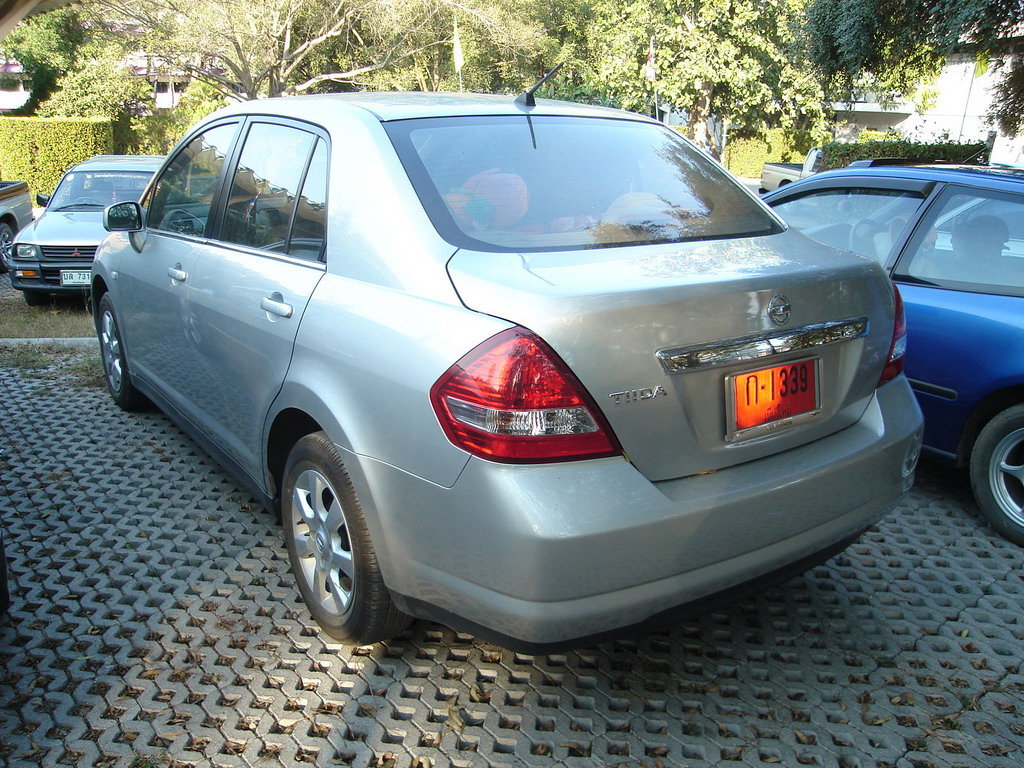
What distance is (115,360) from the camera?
536 cm

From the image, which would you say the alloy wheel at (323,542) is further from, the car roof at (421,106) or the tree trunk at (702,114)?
the tree trunk at (702,114)

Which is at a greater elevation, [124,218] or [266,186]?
[266,186]

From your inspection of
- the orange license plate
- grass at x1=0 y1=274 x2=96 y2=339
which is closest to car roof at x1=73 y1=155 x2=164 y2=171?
grass at x1=0 y1=274 x2=96 y2=339

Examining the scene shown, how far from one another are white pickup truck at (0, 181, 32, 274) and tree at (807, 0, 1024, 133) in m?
11.6

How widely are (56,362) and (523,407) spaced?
5807 millimetres

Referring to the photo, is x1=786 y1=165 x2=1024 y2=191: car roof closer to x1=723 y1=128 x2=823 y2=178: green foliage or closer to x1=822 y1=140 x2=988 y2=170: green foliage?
x1=822 y1=140 x2=988 y2=170: green foliage

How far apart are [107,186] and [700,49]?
20.7 m

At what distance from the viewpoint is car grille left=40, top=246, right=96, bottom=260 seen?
30.4ft

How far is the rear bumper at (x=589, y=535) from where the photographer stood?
6.93 feet

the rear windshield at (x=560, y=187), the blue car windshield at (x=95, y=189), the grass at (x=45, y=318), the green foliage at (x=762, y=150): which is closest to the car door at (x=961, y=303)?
the rear windshield at (x=560, y=187)

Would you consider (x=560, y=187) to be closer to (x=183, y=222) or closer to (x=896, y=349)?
(x=896, y=349)

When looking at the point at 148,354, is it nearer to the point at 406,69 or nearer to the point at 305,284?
the point at 305,284

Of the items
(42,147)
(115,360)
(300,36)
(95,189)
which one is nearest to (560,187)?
(115,360)

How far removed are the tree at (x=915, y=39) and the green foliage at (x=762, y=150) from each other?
24471 mm
